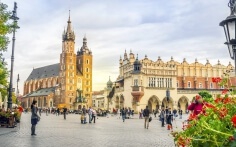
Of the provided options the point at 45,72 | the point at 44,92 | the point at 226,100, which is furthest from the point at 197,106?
the point at 45,72

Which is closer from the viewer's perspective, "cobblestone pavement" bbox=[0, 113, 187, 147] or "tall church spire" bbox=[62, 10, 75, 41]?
"cobblestone pavement" bbox=[0, 113, 187, 147]

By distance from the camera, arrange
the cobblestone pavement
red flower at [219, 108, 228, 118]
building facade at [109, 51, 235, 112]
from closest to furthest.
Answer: red flower at [219, 108, 228, 118]
the cobblestone pavement
building facade at [109, 51, 235, 112]

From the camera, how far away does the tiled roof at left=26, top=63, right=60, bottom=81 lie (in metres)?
140

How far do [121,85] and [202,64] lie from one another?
20539 millimetres

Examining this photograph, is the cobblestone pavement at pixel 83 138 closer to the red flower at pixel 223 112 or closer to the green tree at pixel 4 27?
the red flower at pixel 223 112

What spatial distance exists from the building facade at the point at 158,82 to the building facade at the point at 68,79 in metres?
37.4

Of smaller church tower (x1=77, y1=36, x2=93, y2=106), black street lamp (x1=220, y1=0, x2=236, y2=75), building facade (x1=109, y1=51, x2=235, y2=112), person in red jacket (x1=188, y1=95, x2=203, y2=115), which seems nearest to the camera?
person in red jacket (x1=188, y1=95, x2=203, y2=115)

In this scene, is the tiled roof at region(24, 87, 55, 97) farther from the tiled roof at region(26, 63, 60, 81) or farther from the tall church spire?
the tall church spire

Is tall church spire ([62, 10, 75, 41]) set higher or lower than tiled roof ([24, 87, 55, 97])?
higher

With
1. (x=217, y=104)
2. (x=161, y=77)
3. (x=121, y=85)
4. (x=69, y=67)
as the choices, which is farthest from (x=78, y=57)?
(x=217, y=104)

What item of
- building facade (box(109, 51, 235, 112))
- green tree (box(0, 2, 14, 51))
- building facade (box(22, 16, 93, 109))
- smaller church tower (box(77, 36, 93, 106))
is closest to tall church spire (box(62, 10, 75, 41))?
building facade (box(22, 16, 93, 109))

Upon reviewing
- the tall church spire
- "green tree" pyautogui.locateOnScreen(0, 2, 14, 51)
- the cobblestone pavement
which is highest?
the tall church spire

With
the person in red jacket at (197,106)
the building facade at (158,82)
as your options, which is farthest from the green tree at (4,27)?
the building facade at (158,82)

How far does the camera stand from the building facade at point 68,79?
11700 centimetres
